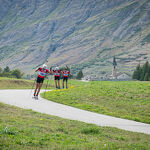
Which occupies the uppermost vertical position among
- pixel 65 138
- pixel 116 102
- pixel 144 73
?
pixel 144 73

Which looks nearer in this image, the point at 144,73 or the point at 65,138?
the point at 65,138

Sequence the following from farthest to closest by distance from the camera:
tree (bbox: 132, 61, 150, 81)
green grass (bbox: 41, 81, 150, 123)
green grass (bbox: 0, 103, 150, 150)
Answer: tree (bbox: 132, 61, 150, 81), green grass (bbox: 41, 81, 150, 123), green grass (bbox: 0, 103, 150, 150)

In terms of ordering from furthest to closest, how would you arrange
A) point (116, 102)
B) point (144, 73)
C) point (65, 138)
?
point (144, 73)
point (116, 102)
point (65, 138)

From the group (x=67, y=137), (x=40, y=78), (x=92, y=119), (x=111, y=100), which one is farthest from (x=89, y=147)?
(x=40, y=78)

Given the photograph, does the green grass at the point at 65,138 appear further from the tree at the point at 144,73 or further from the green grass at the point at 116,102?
the tree at the point at 144,73

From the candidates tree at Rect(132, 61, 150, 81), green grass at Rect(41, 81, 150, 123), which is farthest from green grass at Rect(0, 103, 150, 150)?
tree at Rect(132, 61, 150, 81)

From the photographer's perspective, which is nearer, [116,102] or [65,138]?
[65,138]

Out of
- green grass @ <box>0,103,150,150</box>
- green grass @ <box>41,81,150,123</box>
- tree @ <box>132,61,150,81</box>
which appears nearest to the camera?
green grass @ <box>0,103,150,150</box>

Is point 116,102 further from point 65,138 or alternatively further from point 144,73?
point 144,73

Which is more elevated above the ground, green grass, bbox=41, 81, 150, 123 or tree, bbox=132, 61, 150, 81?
tree, bbox=132, 61, 150, 81

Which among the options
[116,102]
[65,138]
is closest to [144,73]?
[116,102]

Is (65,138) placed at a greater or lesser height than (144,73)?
lesser

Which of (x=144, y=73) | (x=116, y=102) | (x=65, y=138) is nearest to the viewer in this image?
(x=65, y=138)

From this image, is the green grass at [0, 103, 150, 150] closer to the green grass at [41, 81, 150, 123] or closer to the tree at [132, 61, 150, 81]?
the green grass at [41, 81, 150, 123]
